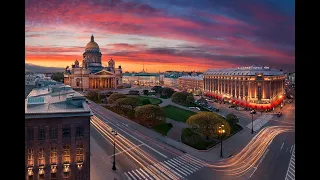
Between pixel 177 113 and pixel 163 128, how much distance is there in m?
12.5

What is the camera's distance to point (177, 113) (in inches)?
1961

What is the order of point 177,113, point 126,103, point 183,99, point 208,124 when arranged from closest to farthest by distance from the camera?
point 208,124 < point 126,103 < point 177,113 < point 183,99

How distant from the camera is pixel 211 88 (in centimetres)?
8012

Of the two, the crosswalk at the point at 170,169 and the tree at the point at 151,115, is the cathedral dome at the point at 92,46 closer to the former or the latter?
the tree at the point at 151,115

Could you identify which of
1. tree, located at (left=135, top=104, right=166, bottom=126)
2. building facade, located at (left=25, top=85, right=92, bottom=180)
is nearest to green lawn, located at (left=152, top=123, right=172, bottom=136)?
tree, located at (left=135, top=104, right=166, bottom=126)

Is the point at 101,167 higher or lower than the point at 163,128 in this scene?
lower

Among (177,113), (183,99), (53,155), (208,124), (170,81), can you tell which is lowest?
(177,113)

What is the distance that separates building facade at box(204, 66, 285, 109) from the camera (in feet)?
197

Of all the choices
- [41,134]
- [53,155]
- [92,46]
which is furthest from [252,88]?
[92,46]

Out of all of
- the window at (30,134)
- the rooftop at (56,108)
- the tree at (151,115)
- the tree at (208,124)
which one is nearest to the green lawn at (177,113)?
the tree at (151,115)

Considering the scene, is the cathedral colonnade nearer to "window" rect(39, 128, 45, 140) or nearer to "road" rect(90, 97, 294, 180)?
"road" rect(90, 97, 294, 180)

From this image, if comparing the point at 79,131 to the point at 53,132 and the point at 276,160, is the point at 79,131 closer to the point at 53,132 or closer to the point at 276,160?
the point at 53,132
